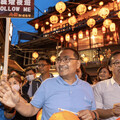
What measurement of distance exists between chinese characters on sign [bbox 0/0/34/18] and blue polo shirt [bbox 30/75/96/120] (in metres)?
1.47

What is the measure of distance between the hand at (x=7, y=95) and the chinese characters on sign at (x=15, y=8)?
1.54 metres

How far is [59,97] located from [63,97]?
0.05 m

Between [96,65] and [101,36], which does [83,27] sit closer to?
[101,36]

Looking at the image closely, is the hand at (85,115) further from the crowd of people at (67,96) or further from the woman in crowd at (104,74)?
the woman in crowd at (104,74)

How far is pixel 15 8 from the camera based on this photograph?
2750 mm

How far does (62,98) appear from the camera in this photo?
6.60 ft

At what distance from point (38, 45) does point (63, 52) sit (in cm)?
1824

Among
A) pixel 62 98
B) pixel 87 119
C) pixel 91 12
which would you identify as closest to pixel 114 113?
pixel 87 119

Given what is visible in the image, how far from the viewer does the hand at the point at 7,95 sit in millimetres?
1587

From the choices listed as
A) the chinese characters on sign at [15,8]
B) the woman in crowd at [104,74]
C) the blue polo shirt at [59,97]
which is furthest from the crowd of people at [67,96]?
the woman in crowd at [104,74]

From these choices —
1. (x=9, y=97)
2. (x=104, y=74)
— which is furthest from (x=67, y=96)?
(x=104, y=74)

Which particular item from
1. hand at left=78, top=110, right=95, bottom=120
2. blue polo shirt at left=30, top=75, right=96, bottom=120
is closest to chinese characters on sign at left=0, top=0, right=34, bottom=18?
blue polo shirt at left=30, top=75, right=96, bottom=120

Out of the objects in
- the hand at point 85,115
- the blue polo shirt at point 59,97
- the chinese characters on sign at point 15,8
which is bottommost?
the hand at point 85,115

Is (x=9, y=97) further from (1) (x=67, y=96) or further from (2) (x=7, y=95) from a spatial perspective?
(1) (x=67, y=96)
